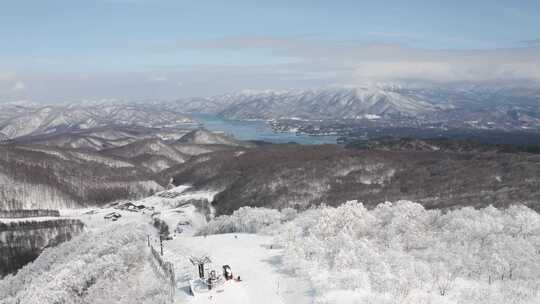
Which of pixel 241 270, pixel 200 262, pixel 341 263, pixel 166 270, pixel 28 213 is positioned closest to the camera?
pixel 341 263

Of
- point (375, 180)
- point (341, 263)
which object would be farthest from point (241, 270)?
point (375, 180)

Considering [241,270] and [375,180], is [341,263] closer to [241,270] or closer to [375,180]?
[241,270]

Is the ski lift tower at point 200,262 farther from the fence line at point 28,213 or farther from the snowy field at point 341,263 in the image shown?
the fence line at point 28,213

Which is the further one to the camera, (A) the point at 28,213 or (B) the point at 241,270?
(A) the point at 28,213

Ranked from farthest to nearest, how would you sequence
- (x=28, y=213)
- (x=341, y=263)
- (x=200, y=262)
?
(x=28, y=213) < (x=200, y=262) < (x=341, y=263)

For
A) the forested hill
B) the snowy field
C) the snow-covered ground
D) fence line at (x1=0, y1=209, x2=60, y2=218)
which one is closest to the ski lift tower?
the snow-covered ground

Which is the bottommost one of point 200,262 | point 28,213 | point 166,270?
point 28,213

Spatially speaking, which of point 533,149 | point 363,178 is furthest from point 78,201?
point 533,149

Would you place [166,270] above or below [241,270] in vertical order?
below
